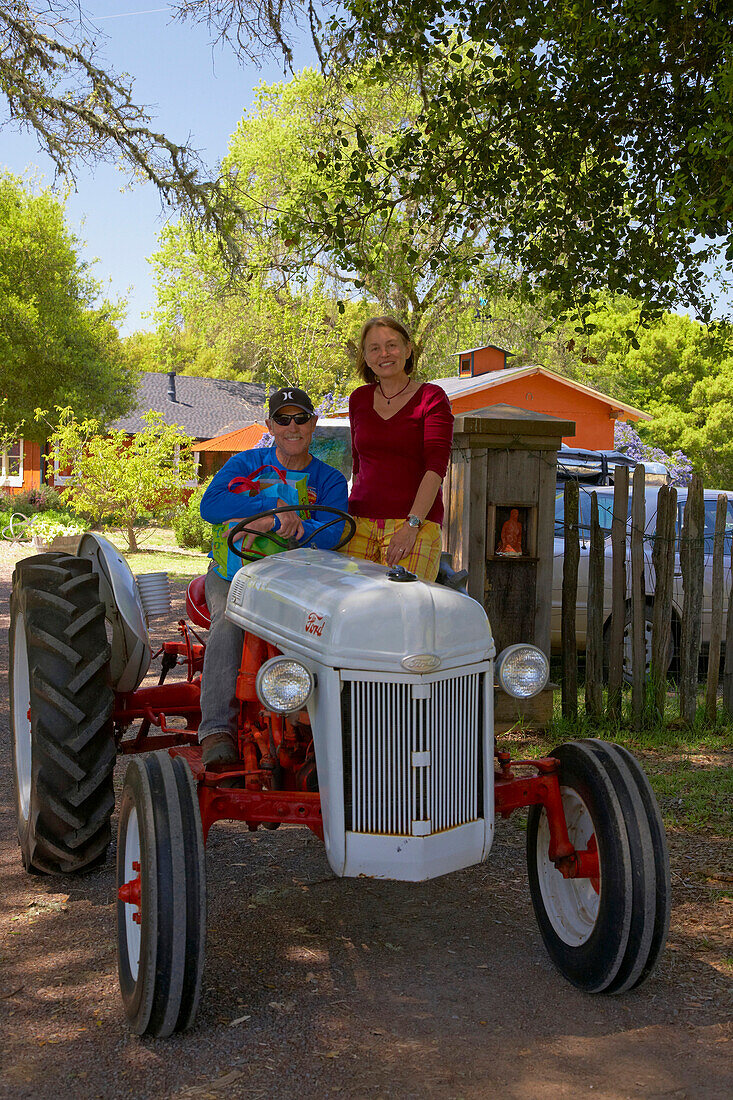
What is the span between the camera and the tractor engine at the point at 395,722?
9.66 ft

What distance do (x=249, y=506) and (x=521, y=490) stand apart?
285 centimetres

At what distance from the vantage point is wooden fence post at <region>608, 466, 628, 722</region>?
661 centimetres

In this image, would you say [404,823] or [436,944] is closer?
[404,823]

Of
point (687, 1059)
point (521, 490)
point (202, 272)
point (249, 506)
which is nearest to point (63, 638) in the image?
point (249, 506)

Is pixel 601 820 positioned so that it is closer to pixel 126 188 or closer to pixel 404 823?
pixel 404 823

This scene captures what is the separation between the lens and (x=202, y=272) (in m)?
41.6

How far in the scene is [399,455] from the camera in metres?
4.52

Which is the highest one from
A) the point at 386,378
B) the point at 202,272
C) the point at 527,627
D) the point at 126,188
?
the point at 202,272

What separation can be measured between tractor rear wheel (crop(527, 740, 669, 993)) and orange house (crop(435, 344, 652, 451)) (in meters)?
29.7

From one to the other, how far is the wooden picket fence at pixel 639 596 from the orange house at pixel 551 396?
26.1m

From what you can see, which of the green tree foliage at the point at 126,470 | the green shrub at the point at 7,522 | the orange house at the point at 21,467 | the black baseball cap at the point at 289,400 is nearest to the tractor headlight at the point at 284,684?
the black baseball cap at the point at 289,400

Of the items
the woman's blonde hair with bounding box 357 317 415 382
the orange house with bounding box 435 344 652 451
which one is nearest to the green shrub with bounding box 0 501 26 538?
the orange house with bounding box 435 344 652 451

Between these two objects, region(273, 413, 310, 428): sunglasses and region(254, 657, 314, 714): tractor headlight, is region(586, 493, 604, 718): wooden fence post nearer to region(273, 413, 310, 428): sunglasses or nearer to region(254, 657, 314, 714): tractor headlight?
region(273, 413, 310, 428): sunglasses

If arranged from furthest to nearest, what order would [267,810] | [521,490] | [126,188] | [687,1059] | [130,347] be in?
[130,347] → [126,188] → [521,490] → [267,810] → [687,1059]
